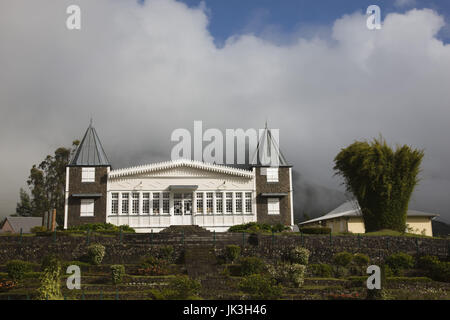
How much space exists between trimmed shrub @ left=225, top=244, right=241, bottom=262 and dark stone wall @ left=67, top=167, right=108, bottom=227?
44.0 feet

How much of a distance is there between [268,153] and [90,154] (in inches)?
574

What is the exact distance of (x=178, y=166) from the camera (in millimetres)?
37281

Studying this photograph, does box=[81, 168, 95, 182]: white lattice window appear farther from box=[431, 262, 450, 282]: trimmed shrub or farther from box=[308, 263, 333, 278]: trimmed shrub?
box=[431, 262, 450, 282]: trimmed shrub

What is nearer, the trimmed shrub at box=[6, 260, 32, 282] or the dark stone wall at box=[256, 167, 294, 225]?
the trimmed shrub at box=[6, 260, 32, 282]

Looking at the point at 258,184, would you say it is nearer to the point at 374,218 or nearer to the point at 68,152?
the point at 374,218

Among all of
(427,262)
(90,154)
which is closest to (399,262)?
(427,262)

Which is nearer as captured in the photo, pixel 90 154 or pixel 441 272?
pixel 441 272

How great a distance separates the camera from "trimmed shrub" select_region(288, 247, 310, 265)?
86.8 feet

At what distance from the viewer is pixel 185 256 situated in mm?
26047

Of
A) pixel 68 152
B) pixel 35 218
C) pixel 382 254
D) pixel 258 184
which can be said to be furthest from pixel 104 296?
pixel 35 218

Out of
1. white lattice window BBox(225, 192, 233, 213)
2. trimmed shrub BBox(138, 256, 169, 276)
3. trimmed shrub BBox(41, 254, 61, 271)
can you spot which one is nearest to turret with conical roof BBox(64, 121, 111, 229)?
white lattice window BBox(225, 192, 233, 213)

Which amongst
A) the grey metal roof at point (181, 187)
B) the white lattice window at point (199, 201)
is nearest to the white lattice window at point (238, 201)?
the white lattice window at point (199, 201)

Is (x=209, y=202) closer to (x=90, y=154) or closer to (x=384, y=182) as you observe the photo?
(x=90, y=154)
